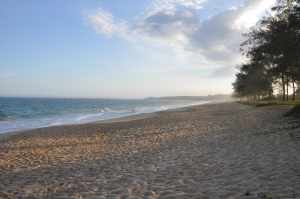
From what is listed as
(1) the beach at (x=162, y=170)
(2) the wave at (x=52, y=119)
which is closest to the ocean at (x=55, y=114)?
(2) the wave at (x=52, y=119)

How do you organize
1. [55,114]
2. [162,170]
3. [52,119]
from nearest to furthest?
1. [162,170]
2. [52,119]
3. [55,114]

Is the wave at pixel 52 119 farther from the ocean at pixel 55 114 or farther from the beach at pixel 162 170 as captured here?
the beach at pixel 162 170

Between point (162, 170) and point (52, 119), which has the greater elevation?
point (162, 170)

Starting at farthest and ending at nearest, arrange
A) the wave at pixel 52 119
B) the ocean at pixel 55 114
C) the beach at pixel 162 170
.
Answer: the ocean at pixel 55 114 < the wave at pixel 52 119 < the beach at pixel 162 170

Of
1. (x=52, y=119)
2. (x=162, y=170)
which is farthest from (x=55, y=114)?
(x=162, y=170)

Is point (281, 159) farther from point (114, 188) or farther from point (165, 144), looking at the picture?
point (165, 144)

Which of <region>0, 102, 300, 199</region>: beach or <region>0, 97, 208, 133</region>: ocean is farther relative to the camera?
<region>0, 97, 208, 133</region>: ocean

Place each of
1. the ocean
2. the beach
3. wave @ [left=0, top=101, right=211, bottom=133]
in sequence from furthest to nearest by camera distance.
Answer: the ocean
wave @ [left=0, top=101, right=211, bottom=133]
the beach

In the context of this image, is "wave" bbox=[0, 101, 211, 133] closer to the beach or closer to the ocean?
the ocean

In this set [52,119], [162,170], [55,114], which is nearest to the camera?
[162,170]

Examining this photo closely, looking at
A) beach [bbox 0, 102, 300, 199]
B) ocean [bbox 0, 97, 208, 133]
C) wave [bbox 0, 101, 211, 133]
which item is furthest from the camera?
ocean [bbox 0, 97, 208, 133]

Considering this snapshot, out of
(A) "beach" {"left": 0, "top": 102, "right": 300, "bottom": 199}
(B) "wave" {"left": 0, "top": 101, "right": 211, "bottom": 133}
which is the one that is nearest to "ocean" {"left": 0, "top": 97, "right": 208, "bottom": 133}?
(B) "wave" {"left": 0, "top": 101, "right": 211, "bottom": 133}

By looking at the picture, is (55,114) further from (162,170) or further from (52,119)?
(162,170)

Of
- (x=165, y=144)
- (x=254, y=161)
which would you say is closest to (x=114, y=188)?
(x=254, y=161)
